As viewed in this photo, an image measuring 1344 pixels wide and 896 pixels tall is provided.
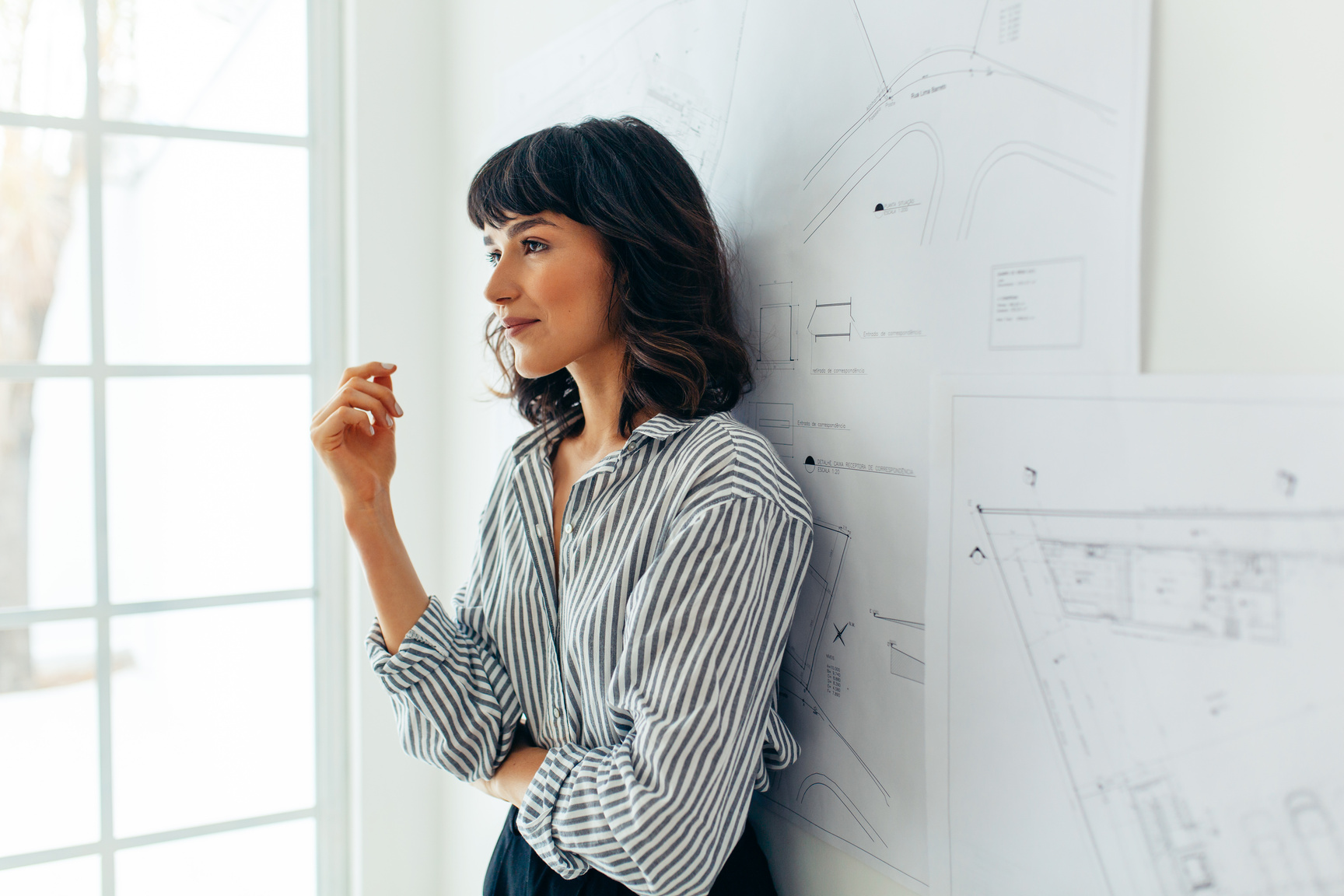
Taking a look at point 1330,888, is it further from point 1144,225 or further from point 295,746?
point 295,746

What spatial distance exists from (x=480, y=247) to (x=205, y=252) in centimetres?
Answer: 63

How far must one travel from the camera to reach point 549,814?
0.89 meters

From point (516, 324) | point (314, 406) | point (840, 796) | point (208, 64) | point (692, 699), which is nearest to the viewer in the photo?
point (692, 699)

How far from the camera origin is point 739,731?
0.83 meters

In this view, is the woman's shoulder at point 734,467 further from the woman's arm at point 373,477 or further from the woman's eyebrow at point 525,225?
the woman's arm at point 373,477

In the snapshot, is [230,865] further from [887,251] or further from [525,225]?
[887,251]

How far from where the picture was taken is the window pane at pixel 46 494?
176cm

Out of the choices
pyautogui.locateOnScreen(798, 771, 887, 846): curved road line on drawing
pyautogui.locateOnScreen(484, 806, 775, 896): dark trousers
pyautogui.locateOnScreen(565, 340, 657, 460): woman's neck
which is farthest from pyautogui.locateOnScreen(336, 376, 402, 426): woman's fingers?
pyautogui.locateOnScreen(798, 771, 887, 846): curved road line on drawing

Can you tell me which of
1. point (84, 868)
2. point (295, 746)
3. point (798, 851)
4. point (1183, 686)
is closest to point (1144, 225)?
point (1183, 686)

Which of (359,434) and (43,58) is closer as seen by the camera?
(359,434)

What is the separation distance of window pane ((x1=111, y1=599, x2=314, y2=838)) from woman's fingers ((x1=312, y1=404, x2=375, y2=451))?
3.31 feet

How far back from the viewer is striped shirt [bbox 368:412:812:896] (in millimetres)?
805

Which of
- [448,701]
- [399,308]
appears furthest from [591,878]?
[399,308]

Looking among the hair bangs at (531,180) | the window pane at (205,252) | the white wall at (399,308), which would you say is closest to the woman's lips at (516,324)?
the hair bangs at (531,180)
